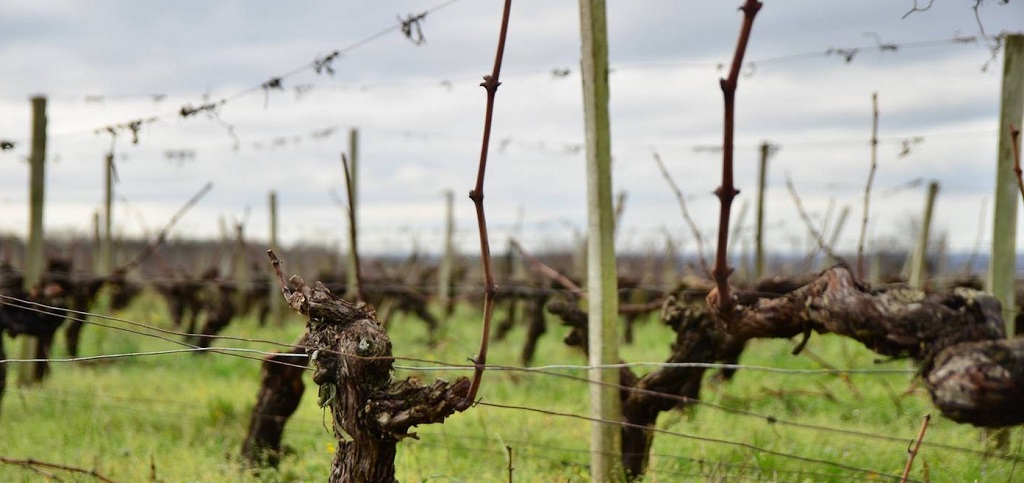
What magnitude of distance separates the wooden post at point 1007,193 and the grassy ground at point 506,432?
39.8 inches

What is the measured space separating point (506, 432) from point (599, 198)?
94.7 inches

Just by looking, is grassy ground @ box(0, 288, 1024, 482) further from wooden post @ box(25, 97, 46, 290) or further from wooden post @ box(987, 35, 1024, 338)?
wooden post @ box(25, 97, 46, 290)

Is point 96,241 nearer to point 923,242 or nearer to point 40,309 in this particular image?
point 40,309

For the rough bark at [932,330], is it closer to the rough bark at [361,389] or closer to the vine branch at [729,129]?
the vine branch at [729,129]

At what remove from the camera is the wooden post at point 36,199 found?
8359 mm

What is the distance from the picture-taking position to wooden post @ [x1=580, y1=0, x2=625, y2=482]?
13.3ft

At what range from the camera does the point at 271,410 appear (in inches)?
208

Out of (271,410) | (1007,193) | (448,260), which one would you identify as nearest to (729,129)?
(271,410)

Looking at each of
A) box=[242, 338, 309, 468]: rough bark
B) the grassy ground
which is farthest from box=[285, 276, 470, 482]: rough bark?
box=[242, 338, 309, 468]: rough bark

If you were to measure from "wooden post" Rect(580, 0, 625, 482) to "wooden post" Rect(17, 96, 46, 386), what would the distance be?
6545 millimetres

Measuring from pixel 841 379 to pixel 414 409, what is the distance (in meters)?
6.24

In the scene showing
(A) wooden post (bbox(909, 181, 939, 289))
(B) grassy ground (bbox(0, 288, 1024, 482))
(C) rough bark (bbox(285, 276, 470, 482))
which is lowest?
(B) grassy ground (bbox(0, 288, 1024, 482))

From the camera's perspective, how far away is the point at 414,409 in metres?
2.88

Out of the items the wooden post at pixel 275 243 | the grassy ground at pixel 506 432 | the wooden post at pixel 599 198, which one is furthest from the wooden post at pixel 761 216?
the wooden post at pixel 275 243
